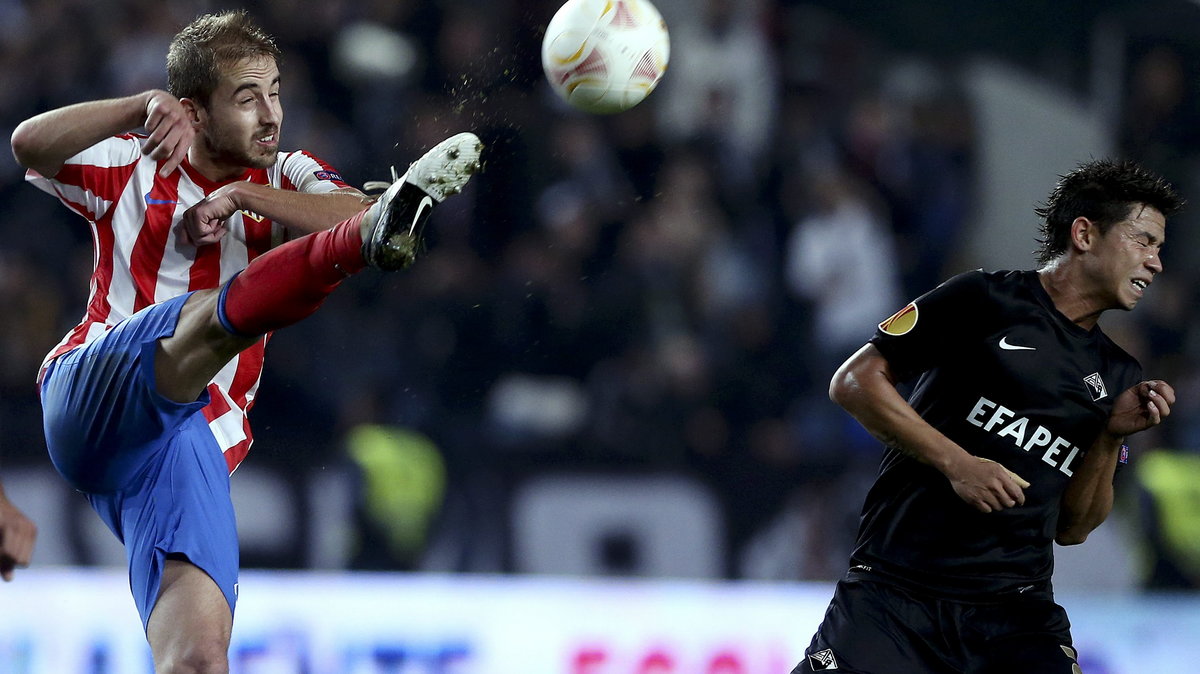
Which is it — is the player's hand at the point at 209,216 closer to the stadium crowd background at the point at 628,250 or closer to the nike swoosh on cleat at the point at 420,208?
the nike swoosh on cleat at the point at 420,208

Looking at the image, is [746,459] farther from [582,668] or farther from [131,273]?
[131,273]

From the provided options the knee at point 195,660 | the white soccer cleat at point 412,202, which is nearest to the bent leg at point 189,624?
the knee at point 195,660

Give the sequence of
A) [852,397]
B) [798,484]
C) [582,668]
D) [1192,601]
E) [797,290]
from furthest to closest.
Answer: [797,290] < [798,484] < [1192,601] < [582,668] < [852,397]

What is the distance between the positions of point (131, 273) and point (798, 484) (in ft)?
14.9

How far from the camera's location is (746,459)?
303 inches

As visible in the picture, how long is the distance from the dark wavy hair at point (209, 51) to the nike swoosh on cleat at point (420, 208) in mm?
862

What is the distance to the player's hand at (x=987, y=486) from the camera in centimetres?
354

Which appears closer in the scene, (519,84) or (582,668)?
(582,668)

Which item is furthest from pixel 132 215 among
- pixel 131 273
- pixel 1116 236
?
pixel 1116 236

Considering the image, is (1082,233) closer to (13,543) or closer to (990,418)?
(990,418)

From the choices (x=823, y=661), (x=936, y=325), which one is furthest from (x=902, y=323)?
(x=823, y=661)

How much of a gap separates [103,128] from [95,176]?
0.30 metres

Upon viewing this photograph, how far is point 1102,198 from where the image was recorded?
3965 mm

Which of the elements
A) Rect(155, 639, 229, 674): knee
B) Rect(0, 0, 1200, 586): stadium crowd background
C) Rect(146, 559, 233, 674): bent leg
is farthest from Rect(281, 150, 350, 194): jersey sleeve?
Rect(0, 0, 1200, 586): stadium crowd background
